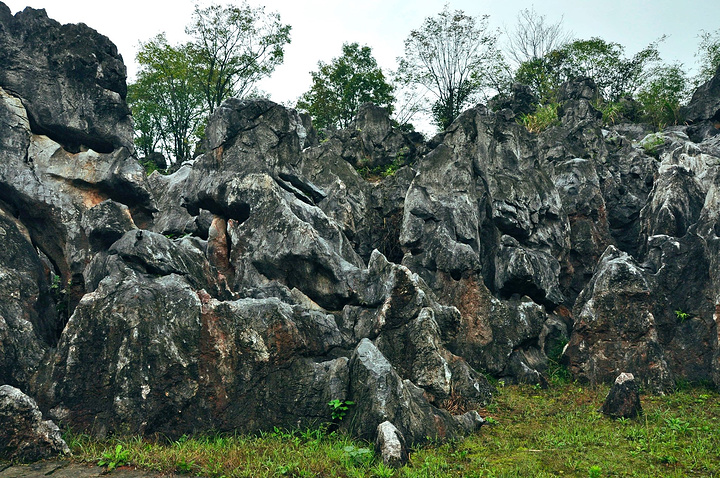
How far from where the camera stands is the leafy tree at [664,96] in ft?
128

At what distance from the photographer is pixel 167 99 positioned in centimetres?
4538

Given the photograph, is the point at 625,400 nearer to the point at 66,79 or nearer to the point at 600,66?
the point at 66,79

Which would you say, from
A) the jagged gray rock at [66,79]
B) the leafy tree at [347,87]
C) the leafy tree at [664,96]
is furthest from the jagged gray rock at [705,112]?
the jagged gray rock at [66,79]

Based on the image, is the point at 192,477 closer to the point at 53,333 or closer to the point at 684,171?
the point at 53,333

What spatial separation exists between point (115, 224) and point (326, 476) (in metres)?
8.71

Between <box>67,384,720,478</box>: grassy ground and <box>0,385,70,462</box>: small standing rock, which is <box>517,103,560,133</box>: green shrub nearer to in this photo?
<box>67,384,720,478</box>: grassy ground

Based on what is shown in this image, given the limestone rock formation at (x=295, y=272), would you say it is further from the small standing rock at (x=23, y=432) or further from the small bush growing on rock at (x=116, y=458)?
the small bush growing on rock at (x=116, y=458)

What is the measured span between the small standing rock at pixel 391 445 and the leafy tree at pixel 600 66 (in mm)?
44014

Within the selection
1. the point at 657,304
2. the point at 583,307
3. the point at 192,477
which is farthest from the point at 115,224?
the point at 657,304

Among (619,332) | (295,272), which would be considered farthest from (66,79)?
(619,332)

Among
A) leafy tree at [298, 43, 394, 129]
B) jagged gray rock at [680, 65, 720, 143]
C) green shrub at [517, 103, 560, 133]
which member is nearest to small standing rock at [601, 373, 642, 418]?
green shrub at [517, 103, 560, 133]

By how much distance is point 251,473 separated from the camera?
9.30 metres

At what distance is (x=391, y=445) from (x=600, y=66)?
49529mm

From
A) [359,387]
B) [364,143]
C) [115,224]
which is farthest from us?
[364,143]
